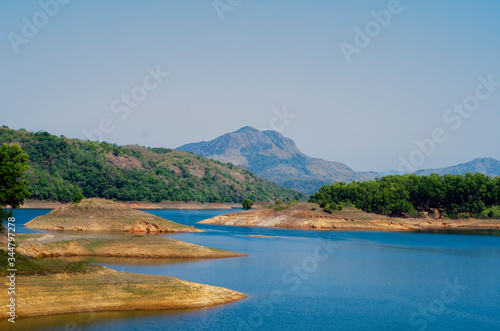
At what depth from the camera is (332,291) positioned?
43.2 meters

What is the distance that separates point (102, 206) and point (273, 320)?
56.1 meters

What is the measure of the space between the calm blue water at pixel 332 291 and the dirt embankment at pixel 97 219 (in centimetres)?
1426

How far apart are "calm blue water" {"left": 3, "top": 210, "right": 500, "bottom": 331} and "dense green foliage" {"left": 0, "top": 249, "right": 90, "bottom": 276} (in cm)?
491

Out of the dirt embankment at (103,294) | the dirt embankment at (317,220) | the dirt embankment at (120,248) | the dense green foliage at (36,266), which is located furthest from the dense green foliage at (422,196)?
the dense green foliage at (36,266)

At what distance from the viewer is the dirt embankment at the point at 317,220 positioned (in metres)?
119

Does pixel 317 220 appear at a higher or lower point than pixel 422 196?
lower

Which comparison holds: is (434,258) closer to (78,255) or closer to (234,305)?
(234,305)

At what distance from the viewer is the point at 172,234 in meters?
83.1

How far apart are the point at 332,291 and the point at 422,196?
106m

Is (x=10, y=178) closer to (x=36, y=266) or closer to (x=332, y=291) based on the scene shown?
(x=36, y=266)

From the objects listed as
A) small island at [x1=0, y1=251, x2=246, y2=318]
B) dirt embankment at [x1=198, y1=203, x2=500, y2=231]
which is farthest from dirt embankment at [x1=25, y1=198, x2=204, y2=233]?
small island at [x1=0, y1=251, x2=246, y2=318]

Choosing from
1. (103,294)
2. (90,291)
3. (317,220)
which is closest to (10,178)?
(90,291)

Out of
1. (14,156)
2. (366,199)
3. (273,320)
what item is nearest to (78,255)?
(14,156)

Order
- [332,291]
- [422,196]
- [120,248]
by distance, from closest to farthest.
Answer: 1. [332,291]
2. [120,248]
3. [422,196]
